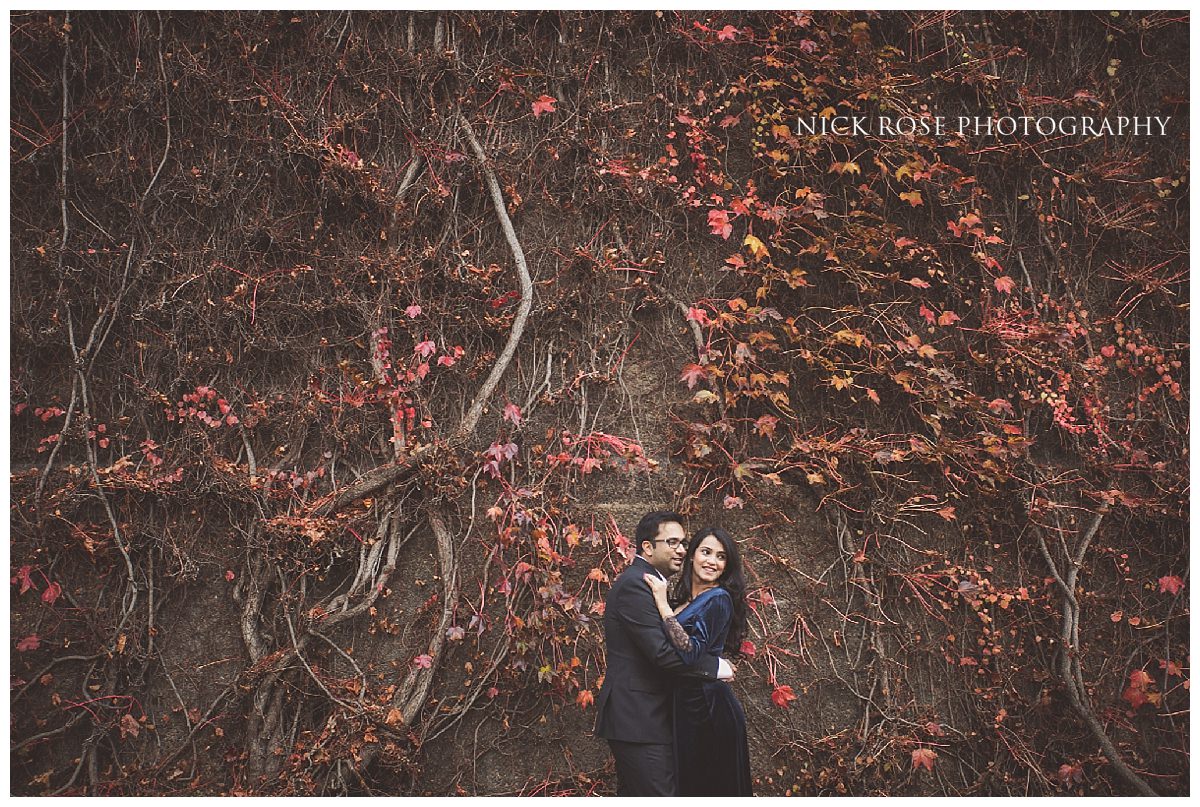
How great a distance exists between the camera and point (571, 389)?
13.6ft

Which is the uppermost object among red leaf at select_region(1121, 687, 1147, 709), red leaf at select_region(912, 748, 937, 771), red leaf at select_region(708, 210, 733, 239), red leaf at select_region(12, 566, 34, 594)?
red leaf at select_region(708, 210, 733, 239)

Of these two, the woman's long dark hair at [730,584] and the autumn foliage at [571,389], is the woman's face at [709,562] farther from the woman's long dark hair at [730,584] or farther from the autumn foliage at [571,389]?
the autumn foliage at [571,389]

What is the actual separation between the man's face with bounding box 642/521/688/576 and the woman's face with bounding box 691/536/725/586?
105 millimetres

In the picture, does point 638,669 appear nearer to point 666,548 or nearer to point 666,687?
point 666,687

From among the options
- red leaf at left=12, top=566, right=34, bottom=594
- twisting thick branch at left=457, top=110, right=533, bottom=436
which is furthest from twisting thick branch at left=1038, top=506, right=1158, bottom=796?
red leaf at left=12, top=566, right=34, bottom=594

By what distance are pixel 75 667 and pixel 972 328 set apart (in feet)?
15.7

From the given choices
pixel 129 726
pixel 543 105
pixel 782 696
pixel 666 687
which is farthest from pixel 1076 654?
pixel 129 726

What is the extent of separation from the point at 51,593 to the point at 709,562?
3.21 metres

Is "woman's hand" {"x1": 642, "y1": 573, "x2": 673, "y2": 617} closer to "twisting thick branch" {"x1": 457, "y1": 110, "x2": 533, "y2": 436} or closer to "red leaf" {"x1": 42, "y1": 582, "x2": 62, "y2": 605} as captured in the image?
"twisting thick branch" {"x1": 457, "y1": 110, "x2": 533, "y2": 436}

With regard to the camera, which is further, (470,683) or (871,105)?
(871,105)

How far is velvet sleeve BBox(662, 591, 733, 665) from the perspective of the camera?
114 inches

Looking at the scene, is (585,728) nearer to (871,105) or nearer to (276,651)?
(276,651)

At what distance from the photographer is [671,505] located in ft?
13.5
